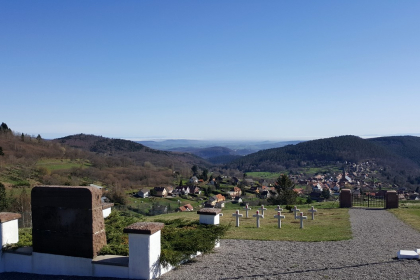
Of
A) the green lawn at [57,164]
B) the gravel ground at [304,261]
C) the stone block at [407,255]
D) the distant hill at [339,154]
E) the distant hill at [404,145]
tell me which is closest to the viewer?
the gravel ground at [304,261]

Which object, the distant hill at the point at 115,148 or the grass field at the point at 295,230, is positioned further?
the distant hill at the point at 115,148

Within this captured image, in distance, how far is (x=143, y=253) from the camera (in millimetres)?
7273

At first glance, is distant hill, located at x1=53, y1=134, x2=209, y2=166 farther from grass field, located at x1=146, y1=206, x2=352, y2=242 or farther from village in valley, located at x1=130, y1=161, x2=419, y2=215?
grass field, located at x1=146, y1=206, x2=352, y2=242

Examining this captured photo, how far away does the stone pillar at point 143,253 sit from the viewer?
7230 millimetres

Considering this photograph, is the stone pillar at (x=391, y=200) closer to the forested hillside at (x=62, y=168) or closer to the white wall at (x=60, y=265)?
the white wall at (x=60, y=265)

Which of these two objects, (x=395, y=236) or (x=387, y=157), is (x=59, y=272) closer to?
(x=395, y=236)

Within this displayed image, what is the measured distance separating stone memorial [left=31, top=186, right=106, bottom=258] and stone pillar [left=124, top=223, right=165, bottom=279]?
46.9 inches

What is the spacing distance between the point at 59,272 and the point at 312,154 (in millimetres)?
132697

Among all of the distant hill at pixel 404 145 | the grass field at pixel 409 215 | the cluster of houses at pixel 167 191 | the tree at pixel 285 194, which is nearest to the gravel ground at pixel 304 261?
the grass field at pixel 409 215

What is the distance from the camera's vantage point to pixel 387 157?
374ft

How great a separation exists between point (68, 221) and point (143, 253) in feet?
7.23

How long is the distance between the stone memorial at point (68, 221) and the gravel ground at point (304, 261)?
65 cm

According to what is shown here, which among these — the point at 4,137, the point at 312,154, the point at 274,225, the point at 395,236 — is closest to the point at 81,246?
the point at 274,225

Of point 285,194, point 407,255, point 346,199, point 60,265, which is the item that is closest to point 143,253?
point 60,265
